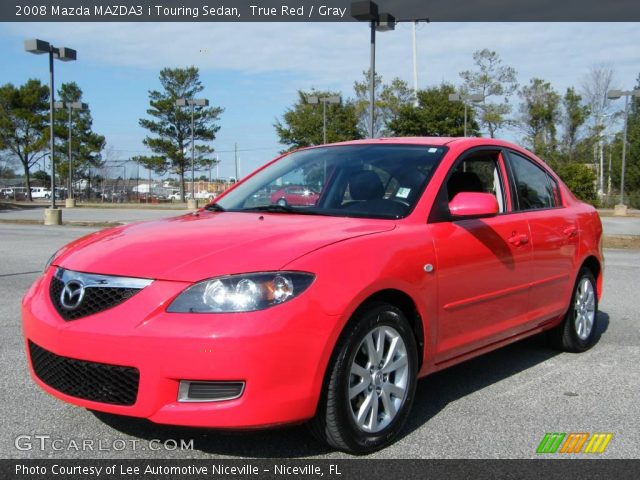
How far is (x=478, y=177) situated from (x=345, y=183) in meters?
0.99

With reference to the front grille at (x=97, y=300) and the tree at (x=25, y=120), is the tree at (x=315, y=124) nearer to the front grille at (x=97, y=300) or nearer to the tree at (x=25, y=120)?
the tree at (x=25, y=120)

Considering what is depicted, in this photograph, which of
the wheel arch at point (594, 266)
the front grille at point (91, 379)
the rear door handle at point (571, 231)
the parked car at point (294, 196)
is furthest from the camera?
the wheel arch at point (594, 266)

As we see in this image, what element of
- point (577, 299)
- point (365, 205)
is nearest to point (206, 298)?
point (365, 205)

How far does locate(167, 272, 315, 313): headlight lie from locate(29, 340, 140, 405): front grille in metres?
0.38

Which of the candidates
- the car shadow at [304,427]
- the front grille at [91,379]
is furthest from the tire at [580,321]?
the front grille at [91,379]

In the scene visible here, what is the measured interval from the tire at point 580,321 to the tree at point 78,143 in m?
58.9

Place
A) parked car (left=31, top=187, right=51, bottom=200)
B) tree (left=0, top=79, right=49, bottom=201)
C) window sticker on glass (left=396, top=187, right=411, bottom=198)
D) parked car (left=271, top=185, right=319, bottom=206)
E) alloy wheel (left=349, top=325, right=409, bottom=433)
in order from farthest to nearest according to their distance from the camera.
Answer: parked car (left=31, top=187, right=51, bottom=200), tree (left=0, top=79, right=49, bottom=201), parked car (left=271, top=185, right=319, bottom=206), window sticker on glass (left=396, top=187, right=411, bottom=198), alloy wheel (left=349, top=325, right=409, bottom=433)

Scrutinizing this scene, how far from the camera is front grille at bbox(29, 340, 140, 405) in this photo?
295 centimetres

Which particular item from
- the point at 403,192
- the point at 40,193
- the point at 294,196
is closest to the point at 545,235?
the point at 403,192

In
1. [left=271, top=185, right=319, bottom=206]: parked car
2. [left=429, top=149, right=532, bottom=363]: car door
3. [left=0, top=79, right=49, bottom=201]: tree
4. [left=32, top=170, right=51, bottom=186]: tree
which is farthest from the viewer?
[left=32, top=170, right=51, bottom=186]: tree

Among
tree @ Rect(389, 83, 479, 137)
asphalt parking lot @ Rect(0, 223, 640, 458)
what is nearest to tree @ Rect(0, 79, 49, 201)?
tree @ Rect(389, 83, 479, 137)

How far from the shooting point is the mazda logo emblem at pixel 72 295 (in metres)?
3.11

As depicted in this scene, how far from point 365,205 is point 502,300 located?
111cm
